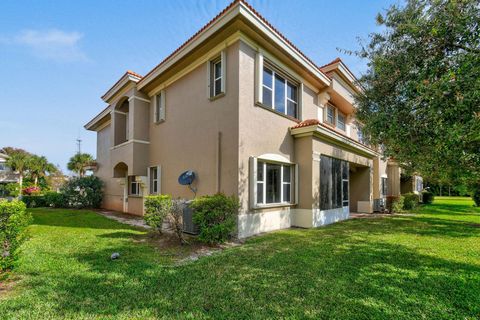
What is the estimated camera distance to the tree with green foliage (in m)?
5.50

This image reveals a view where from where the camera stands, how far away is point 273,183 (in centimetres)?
1080

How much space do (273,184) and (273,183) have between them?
46 millimetres

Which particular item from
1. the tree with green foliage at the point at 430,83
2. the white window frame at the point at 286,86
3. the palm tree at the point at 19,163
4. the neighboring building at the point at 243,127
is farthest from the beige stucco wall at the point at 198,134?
→ the palm tree at the point at 19,163

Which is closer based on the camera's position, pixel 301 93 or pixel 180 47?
pixel 180 47

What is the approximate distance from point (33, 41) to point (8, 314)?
10.8 meters

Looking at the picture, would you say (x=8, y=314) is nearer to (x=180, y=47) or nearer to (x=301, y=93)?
(x=180, y=47)

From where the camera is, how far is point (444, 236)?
9.84m

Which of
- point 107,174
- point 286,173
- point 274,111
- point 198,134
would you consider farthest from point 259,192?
point 107,174

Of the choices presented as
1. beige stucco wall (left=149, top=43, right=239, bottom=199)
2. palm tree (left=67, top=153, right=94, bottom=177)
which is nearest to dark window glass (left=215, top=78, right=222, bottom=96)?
beige stucco wall (left=149, top=43, right=239, bottom=199)

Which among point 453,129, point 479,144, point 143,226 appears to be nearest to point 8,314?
point 143,226

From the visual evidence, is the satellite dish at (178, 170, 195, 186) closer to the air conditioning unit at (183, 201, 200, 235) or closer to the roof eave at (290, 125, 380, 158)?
the air conditioning unit at (183, 201, 200, 235)

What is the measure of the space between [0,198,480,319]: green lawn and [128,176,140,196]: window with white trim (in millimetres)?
7278

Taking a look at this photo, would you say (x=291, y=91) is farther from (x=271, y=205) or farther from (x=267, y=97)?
(x=271, y=205)

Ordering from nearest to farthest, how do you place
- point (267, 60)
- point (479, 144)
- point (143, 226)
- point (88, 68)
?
point (479, 144) < point (267, 60) < point (143, 226) < point (88, 68)
